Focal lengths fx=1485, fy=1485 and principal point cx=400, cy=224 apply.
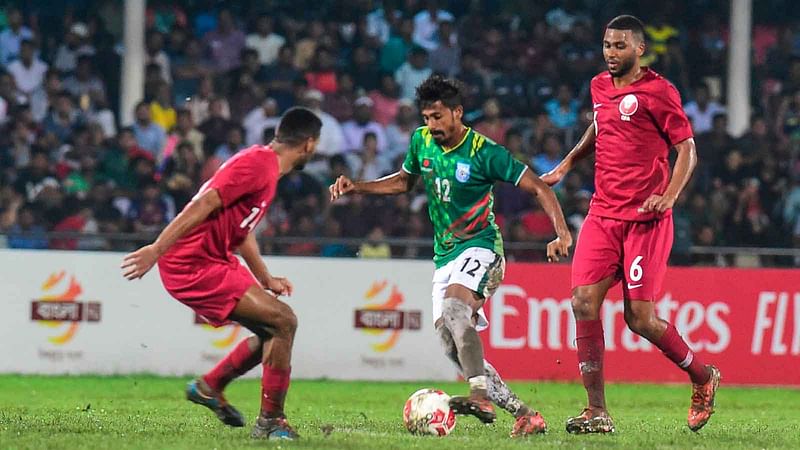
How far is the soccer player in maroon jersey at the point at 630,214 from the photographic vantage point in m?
9.66

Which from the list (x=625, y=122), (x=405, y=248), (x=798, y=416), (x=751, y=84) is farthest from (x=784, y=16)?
(x=625, y=122)

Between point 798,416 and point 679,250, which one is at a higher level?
point 679,250

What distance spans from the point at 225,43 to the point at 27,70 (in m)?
2.67

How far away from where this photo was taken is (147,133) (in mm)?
18328

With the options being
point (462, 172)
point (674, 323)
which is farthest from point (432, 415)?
point (674, 323)

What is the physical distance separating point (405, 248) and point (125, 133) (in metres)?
4.10

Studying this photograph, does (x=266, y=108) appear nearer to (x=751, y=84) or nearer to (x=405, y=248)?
(x=405, y=248)

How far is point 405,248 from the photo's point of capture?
53.1 feet

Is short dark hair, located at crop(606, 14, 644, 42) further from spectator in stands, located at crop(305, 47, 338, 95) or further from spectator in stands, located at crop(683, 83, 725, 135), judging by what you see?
spectator in stands, located at crop(683, 83, 725, 135)

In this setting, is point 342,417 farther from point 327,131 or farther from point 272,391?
point 327,131

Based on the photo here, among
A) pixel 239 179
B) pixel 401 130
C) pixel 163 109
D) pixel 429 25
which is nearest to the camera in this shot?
Result: pixel 239 179

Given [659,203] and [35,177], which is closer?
[659,203]

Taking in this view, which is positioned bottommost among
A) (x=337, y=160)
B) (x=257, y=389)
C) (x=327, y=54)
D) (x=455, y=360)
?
(x=257, y=389)

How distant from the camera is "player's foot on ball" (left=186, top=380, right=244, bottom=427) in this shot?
29.1 feet
